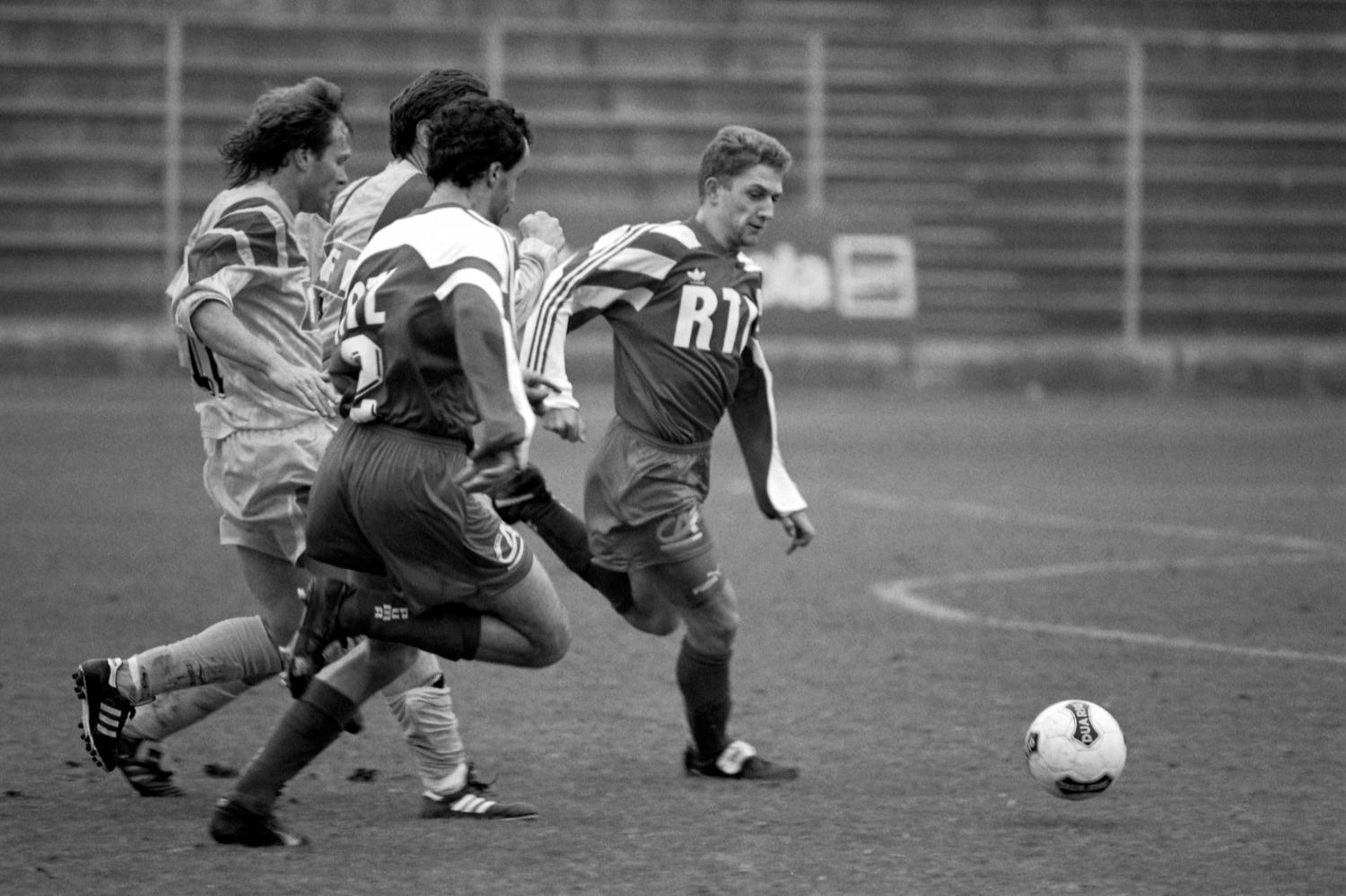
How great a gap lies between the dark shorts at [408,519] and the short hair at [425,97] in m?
1.06

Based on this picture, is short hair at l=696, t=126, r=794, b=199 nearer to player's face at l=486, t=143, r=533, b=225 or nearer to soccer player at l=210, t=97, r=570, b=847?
player's face at l=486, t=143, r=533, b=225

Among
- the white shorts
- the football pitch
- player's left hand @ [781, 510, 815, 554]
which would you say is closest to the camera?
the football pitch

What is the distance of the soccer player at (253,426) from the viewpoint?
572 centimetres

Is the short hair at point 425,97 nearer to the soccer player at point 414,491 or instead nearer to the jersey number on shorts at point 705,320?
the soccer player at point 414,491

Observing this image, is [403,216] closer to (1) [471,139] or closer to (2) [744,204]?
(1) [471,139]

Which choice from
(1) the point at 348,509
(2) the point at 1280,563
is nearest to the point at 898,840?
(1) the point at 348,509

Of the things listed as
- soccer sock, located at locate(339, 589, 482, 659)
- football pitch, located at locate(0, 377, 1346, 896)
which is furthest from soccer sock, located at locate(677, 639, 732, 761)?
soccer sock, located at locate(339, 589, 482, 659)

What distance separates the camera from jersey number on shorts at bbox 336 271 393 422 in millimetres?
5211

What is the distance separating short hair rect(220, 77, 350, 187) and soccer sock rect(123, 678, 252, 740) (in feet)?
4.62

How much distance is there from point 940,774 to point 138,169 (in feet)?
58.6

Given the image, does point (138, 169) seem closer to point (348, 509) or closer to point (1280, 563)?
point (1280, 563)

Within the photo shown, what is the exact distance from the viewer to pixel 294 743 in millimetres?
5164

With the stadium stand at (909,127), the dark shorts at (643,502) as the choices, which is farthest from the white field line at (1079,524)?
the stadium stand at (909,127)

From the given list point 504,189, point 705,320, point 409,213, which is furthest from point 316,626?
point 705,320
